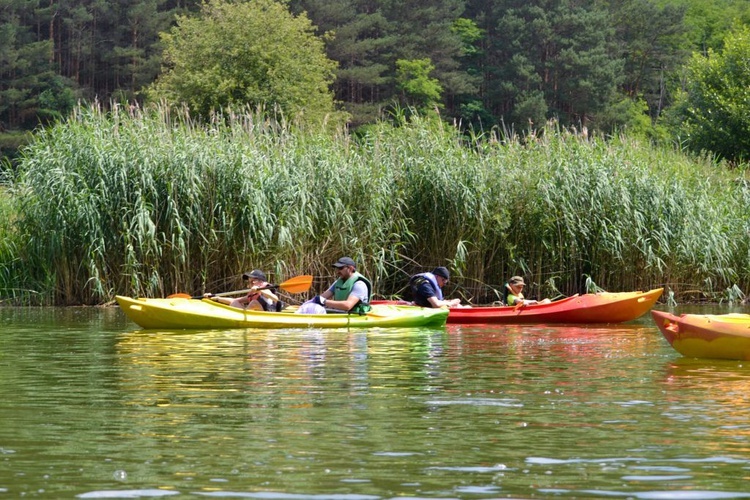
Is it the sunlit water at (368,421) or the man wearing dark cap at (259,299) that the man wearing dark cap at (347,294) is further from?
the sunlit water at (368,421)

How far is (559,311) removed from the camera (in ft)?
48.5

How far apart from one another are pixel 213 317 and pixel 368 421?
675 cm

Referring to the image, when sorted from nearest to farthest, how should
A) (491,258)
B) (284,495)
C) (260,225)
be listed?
(284,495) < (260,225) < (491,258)

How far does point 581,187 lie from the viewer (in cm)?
1741

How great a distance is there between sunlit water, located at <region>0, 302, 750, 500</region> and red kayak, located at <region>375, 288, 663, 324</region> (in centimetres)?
290

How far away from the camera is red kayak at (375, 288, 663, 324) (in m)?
14.8

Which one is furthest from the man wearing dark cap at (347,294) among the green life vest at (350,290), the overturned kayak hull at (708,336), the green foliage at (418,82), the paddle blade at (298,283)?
the green foliage at (418,82)

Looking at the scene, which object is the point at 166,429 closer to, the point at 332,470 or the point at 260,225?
the point at 332,470

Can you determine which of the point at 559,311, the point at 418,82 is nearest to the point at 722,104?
the point at 418,82

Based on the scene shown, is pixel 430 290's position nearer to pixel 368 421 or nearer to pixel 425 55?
pixel 368 421

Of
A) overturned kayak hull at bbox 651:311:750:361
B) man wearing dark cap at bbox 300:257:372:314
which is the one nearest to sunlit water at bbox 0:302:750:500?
overturned kayak hull at bbox 651:311:750:361

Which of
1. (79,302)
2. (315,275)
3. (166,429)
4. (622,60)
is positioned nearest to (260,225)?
(315,275)

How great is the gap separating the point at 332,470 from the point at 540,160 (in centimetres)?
1283

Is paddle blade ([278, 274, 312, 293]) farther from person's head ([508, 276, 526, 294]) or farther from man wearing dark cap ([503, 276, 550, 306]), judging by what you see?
person's head ([508, 276, 526, 294])
